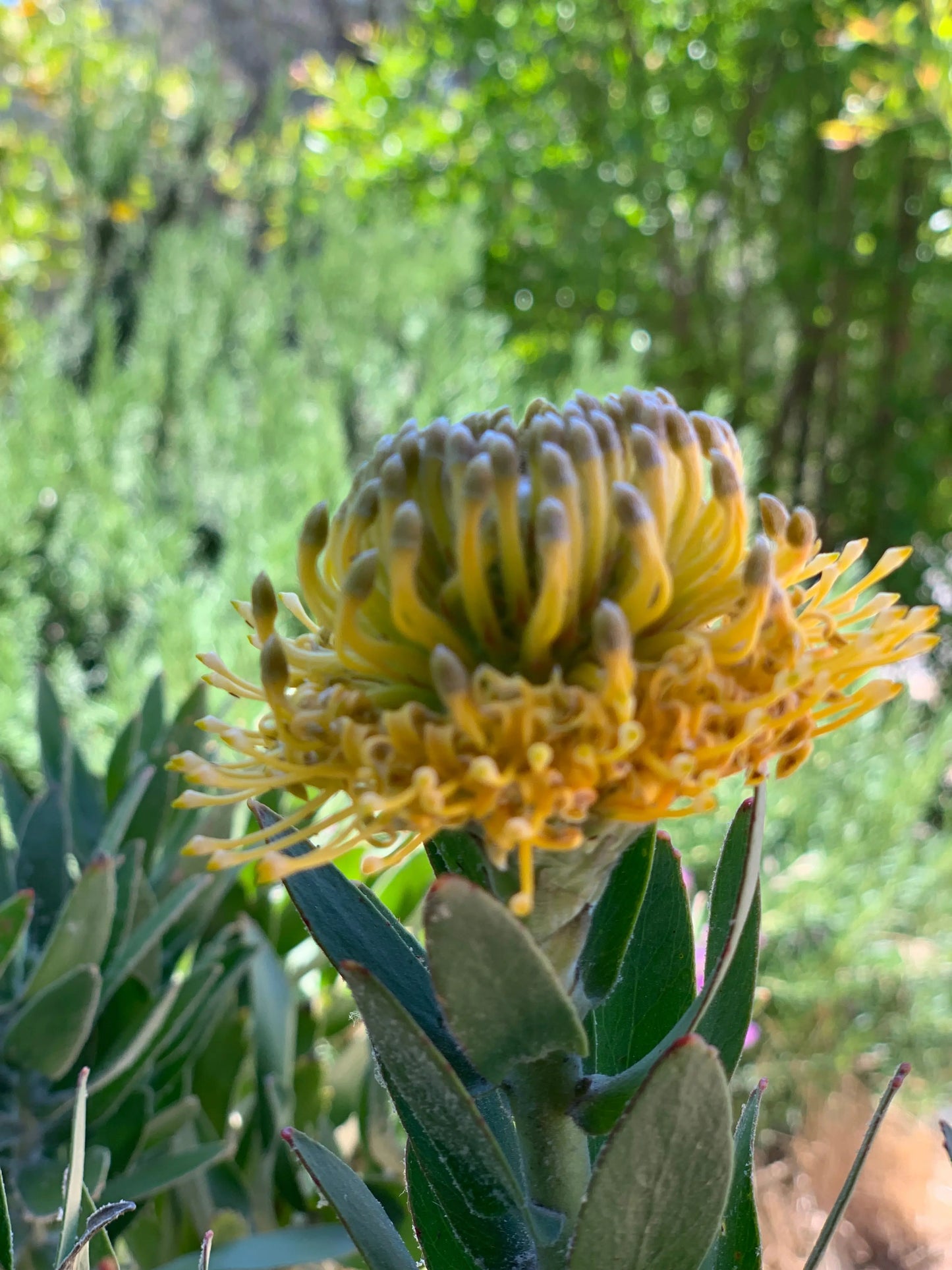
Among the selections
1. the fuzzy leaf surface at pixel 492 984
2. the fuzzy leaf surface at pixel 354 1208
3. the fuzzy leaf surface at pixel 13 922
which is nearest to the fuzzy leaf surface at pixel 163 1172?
the fuzzy leaf surface at pixel 13 922

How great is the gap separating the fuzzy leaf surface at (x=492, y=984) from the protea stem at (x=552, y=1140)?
28 millimetres

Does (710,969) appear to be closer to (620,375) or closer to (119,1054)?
(119,1054)

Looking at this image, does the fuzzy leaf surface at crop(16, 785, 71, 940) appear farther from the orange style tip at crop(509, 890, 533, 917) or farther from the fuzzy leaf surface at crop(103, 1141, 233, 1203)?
the orange style tip at crop(509, 890, 533, 917)

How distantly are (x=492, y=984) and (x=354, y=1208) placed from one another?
0.14 m

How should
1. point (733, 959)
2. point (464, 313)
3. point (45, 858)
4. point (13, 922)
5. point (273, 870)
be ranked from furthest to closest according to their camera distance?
point (464, 313)
point (45, 858)
point (13, 922)
point (733, 959)
point (273, 870)

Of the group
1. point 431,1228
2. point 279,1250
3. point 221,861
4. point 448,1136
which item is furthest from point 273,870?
point 279,1250

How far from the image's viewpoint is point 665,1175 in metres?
0.32

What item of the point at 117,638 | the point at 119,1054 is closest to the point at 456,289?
the point at 117,638

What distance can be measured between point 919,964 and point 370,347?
174cm

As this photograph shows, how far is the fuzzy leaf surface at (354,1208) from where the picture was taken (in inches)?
14.6

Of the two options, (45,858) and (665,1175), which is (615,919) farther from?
(45,858)

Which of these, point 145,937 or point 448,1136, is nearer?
point 448,1136

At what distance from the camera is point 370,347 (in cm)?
221

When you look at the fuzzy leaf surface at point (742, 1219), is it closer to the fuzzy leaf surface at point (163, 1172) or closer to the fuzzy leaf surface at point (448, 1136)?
the fuzzy leaf surface at point (448, 1136)
